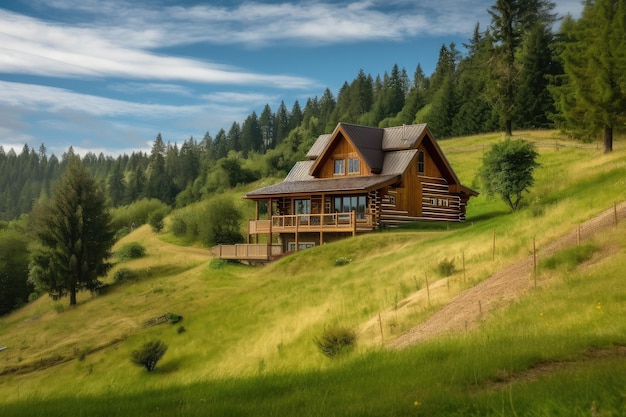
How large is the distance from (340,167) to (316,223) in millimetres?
6343

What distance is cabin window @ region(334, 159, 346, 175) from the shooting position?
47.3 m

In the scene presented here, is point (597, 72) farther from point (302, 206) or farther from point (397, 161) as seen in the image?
point (302, 206)

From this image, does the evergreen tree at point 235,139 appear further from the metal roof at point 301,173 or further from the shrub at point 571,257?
the shrub at point 571,257

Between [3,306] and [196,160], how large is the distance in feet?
335

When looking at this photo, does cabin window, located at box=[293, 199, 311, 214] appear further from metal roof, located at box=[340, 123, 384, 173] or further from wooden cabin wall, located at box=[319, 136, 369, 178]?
metal roof, located at box=[340, 123, 384, 173]

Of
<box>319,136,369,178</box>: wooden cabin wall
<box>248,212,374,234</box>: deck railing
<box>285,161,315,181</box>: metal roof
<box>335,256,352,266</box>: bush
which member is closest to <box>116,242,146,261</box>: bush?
<box>248,212,374,234</box>: deck railing

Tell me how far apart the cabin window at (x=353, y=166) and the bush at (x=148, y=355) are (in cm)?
2587

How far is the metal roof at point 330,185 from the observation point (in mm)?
40938

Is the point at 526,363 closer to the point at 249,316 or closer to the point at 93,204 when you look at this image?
the point at 249,316

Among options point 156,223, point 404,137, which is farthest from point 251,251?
point 156,223

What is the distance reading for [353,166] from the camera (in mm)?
46719

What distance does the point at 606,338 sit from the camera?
355 inches

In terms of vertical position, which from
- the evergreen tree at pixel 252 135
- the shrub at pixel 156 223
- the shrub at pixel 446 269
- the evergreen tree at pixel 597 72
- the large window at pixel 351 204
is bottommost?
the shrub at pixel 156 223

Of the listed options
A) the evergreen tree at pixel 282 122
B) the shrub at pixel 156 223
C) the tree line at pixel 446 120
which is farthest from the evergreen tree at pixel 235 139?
the shrub at pixel 156 223
